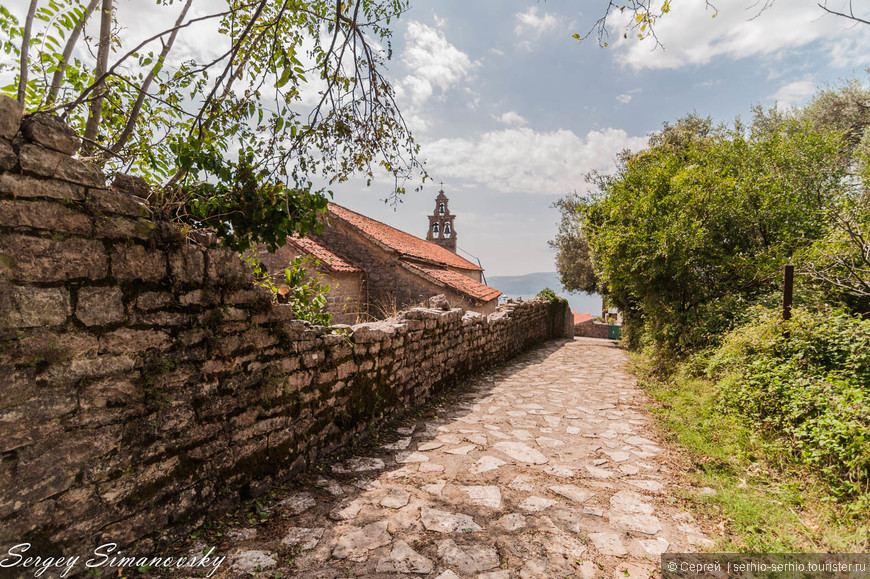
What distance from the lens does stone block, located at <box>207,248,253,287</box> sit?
9.14 feet

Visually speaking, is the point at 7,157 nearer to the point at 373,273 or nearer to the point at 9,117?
the point at 9,117

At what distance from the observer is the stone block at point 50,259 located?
1836mm

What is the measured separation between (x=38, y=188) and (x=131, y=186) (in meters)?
0.54

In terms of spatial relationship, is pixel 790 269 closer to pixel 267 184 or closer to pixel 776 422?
pixel 776 422

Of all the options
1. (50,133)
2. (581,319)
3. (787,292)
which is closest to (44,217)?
(50,133)

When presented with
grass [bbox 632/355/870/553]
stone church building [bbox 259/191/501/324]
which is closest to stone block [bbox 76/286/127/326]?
grass [bbox 632/355/870/553]

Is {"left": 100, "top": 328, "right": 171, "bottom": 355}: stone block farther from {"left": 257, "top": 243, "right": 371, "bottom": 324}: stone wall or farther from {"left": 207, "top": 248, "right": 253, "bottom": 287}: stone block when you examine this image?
{"left": 257, "top": 243, "right": 371, "bottom": 324}: stone wall

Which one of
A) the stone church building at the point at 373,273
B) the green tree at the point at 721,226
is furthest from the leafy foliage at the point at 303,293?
the stone church building at the point at 373,273

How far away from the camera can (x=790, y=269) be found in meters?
4.86

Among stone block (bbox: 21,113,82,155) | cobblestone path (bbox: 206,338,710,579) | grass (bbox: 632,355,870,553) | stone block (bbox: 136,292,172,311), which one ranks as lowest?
cobblestone path (bbox: 206,338,710,579)

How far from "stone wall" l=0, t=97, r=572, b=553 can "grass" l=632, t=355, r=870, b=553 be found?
342 centimetres

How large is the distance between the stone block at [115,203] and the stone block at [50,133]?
0.23 metres

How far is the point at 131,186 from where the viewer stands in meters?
2.44

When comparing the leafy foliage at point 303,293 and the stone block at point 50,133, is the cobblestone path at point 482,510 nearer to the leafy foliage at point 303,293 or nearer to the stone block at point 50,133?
the leafy foliage at point 303,293
